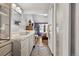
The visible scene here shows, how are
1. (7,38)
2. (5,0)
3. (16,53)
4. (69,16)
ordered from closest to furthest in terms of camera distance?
(5,0), (69,16), (7,38), (16,53)

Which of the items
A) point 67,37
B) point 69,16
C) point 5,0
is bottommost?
point 67,37

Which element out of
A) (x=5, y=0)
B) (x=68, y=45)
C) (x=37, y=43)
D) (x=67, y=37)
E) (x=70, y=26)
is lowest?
(x=37, y=43)

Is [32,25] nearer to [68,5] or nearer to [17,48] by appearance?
[17,48]

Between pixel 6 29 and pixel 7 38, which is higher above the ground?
pixel 6 29

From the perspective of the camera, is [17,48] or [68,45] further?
[17,48]

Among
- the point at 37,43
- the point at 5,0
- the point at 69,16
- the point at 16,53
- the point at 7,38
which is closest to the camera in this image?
the point at 5,0

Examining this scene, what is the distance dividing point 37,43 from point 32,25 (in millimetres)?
1149

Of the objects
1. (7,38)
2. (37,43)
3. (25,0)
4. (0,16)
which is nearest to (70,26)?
(25,0)

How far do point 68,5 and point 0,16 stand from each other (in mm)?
1361

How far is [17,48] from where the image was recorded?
2.55 m

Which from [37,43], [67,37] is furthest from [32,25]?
[67,37]

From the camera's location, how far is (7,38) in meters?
2.37

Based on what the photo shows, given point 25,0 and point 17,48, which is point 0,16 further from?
point 25,0

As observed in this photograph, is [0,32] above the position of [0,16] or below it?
below
